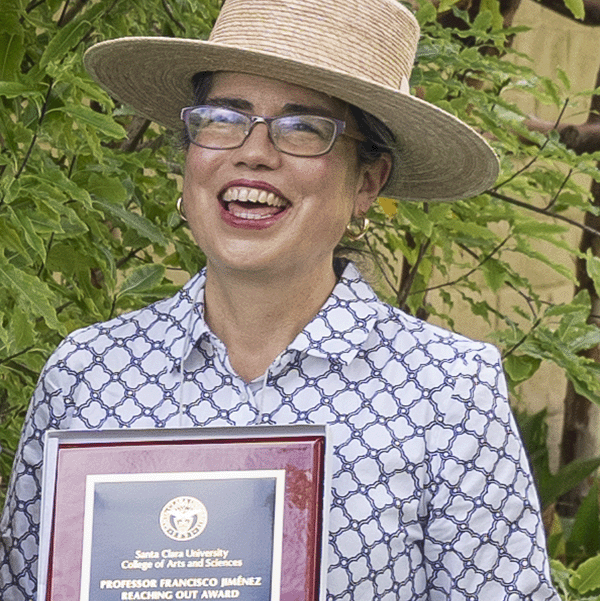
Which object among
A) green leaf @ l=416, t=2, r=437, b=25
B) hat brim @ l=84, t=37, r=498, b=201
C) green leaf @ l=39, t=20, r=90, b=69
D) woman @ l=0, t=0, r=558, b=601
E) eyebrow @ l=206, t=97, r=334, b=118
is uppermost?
green leaf @ l=416, t=2, r=437, b=25

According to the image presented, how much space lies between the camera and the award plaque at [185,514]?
1516mm

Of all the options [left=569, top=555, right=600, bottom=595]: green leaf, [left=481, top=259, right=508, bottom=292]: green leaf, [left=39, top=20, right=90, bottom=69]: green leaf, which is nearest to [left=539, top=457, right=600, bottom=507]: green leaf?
[left=481, top=259, right=508, bottom=292]: green leaf

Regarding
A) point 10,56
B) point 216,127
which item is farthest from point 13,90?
A: point 216,127

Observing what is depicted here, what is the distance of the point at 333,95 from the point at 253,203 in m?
0.18

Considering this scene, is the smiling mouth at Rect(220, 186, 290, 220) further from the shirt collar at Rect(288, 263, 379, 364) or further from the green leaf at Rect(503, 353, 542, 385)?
the green leaf at Rect(503, 353, 542, 385)

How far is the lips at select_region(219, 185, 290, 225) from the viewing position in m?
1.68

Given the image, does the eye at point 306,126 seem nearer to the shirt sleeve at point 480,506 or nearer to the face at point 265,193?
the face at point 265,193

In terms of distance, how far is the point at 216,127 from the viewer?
172cm

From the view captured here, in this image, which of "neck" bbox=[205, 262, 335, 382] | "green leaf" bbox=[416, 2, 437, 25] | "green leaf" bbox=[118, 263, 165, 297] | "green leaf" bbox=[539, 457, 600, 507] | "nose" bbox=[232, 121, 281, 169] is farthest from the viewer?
"green leaf" bbox=[539, 457, 600, 507]

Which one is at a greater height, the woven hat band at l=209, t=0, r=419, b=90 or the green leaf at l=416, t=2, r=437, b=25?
the green leaf at l=416, t=2, r=437, b=25

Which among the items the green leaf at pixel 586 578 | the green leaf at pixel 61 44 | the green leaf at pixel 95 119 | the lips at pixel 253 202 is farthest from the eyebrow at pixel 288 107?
the green leaf at pixel 586 578

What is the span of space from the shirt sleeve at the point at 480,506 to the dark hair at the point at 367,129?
0.34 m

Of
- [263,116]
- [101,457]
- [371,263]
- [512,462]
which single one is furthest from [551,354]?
[101,457]

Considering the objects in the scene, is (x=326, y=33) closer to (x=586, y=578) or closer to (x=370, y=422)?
(x=370, y=422)
